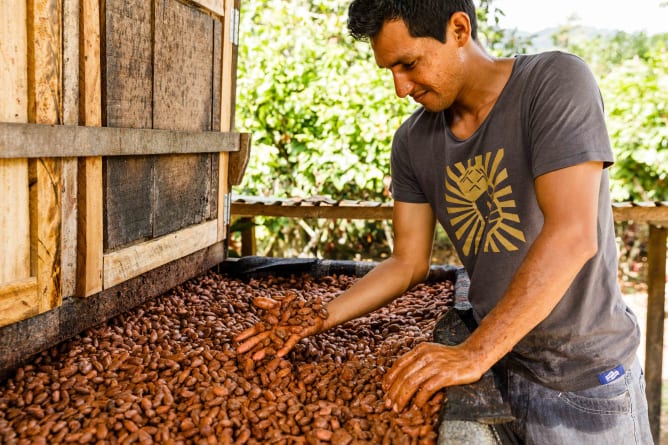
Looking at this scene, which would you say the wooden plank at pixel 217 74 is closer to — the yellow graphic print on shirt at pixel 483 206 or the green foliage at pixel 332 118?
the yellow graphic print on shirt at pixel 483 206

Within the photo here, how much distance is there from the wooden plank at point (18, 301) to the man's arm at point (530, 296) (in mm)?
1176

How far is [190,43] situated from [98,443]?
206 cm

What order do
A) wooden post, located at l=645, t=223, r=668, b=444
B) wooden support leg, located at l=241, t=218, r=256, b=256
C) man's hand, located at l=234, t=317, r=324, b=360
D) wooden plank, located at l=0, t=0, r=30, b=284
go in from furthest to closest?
wooden support leg, located at l=241, t=218, r=256, b=256 < wooden post, located at l=645, t=223, r=668, b=444 < man's hand, located at l=234, t=317, r=324, b=360 < wooden plank, located at l=0, t=0, r=30, b=284

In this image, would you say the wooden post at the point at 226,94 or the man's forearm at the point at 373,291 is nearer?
the man's forearm at the point at 373,291

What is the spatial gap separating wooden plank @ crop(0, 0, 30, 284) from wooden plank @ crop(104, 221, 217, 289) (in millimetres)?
449

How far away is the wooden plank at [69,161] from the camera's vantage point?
2133 millimetres

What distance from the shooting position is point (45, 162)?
2.07 m

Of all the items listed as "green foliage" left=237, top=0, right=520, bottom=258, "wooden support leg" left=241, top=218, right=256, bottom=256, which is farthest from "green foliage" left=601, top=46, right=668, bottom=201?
"wooden support leg" left=241, top=218, right=256, bottom=256

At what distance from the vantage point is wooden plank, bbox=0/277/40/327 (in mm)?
1921

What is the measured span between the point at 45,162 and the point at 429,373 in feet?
4.63

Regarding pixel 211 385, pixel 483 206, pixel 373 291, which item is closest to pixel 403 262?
pixel 373 291

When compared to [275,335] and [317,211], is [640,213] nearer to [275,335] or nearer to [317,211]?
[317,211]

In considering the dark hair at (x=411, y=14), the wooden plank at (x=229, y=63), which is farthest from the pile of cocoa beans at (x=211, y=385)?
the wooden plank at (x=229, y=63)

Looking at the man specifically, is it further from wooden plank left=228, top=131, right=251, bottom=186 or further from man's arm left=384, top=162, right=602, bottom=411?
wooden plank left=228, top=131, right=251, bottom=186
